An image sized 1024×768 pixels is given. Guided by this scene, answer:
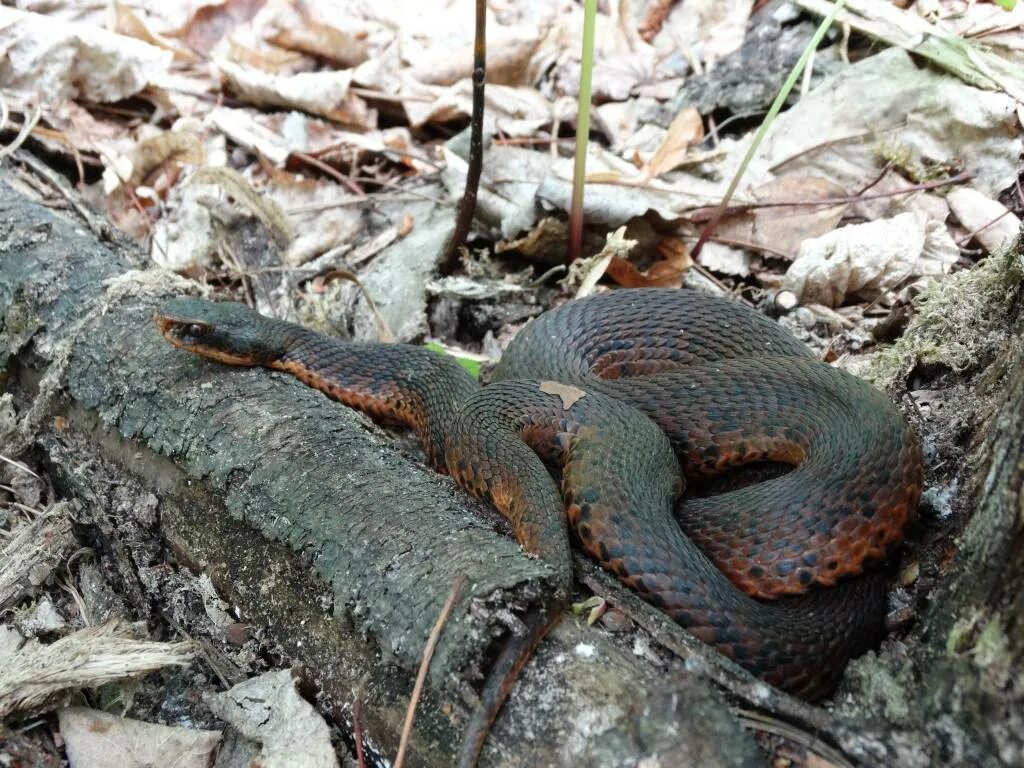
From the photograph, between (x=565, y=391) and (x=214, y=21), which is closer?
(x=565, y=391)

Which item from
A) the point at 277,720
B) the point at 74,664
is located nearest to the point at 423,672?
the point at 277,720

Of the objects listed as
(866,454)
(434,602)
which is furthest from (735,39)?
(434,602)

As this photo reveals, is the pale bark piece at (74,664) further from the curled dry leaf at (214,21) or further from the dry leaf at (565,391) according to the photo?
the curled dry leaf at (214,21)

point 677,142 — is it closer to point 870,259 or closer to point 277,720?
point 870,259

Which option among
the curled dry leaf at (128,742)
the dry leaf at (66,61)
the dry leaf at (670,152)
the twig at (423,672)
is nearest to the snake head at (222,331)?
the curled dry leaf at (128,742)

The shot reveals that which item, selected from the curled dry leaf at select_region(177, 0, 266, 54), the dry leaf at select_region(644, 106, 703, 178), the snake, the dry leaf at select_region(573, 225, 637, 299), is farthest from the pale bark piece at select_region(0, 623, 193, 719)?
the curled dry leaf at select_region(177, 0, 266, 54)

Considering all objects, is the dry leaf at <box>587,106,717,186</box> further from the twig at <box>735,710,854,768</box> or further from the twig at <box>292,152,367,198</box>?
the twig at <box>735,710,854,768</box>

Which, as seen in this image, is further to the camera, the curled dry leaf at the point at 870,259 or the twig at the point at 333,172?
the twig at the point at 333,172
